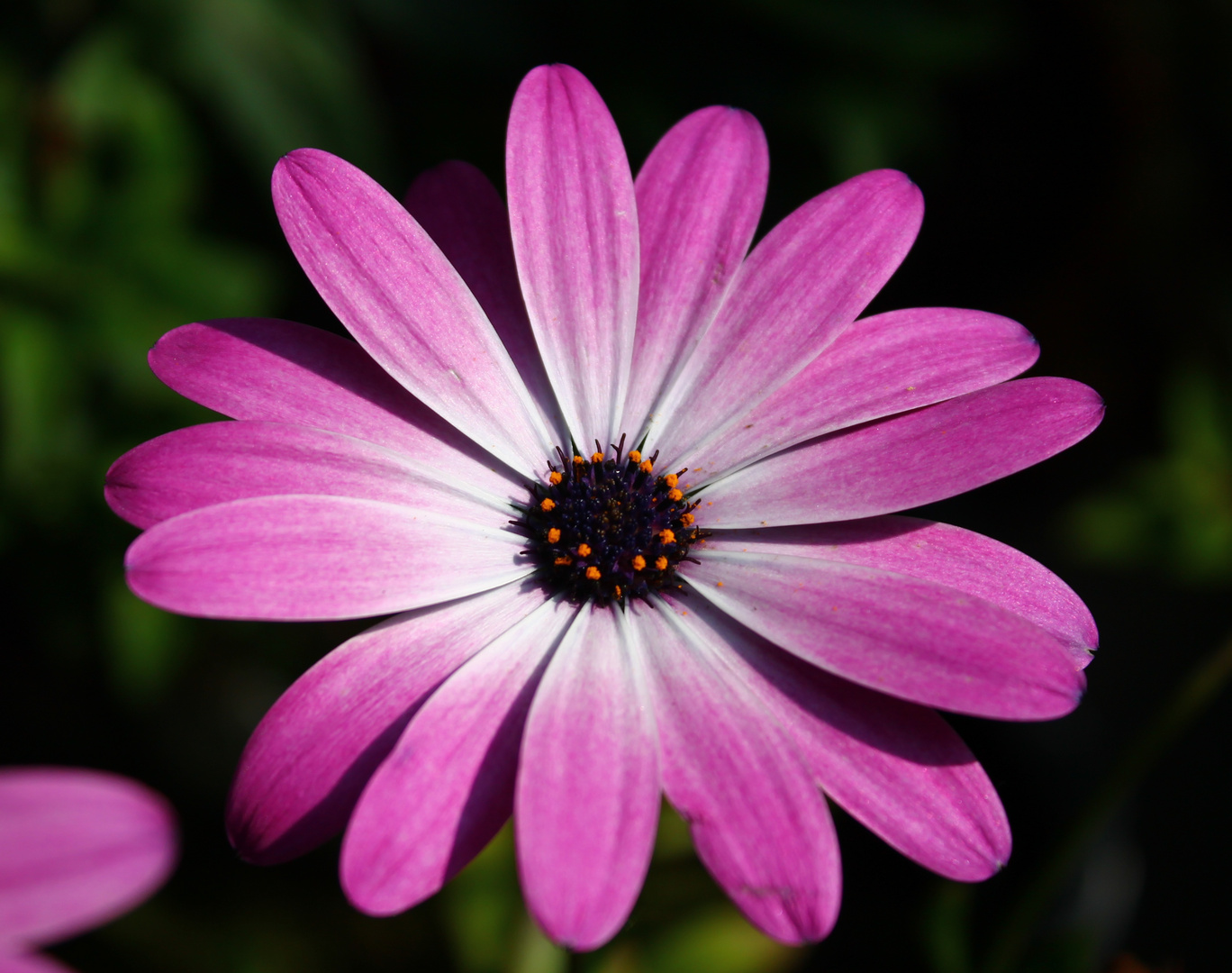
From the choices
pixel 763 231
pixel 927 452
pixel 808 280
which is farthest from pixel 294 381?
pixel 763 231

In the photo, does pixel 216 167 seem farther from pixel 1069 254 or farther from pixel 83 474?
pixel 1069 254

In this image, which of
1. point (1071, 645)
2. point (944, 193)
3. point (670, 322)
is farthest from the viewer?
point (944, 193)

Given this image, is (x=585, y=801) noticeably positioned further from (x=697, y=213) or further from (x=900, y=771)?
(x=697, y=213)

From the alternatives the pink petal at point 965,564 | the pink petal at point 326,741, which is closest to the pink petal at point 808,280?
the pink petal at point 965,564

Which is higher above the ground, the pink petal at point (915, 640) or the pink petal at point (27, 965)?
the pink petal at point (915, 640)

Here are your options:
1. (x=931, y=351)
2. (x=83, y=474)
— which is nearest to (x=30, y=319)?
(x=83, y=474)

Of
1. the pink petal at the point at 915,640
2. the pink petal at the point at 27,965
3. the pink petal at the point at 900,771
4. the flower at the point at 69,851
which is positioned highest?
the pink petal at the point at 915,640

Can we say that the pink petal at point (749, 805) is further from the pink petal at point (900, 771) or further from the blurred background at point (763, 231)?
the blurred background at point (763, 231)
